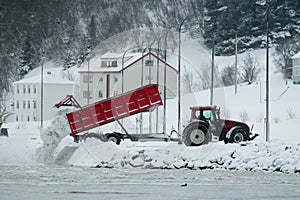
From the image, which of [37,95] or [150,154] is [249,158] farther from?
[37,95]

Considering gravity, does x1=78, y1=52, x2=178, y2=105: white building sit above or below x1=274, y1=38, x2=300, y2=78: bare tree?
below

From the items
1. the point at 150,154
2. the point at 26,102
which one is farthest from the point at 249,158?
the point at 26,102

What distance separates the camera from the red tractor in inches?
1536

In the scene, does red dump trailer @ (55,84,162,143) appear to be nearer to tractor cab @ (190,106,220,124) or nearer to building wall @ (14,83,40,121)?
tractor cab @ (190,106,220,124)

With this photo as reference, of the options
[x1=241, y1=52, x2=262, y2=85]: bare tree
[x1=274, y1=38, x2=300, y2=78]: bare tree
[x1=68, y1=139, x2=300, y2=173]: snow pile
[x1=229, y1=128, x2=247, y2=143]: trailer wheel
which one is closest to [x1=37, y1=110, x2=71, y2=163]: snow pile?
[x1=68, y1=139, x2=300, y2=173]: snow pile

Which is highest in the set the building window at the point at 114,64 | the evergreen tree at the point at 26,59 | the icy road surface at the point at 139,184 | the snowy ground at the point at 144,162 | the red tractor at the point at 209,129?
the evergreen tree at the point at 26,59

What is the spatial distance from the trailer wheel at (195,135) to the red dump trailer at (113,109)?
4248 millimetres

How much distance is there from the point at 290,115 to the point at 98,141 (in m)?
35.7

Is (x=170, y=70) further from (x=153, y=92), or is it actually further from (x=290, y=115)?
(x=153, y=92)

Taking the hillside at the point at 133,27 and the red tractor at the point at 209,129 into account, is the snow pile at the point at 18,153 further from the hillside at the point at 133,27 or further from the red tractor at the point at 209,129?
the hillside at the point at 133,27

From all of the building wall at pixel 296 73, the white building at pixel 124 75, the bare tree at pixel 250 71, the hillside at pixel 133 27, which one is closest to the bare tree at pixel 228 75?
the bare tree at pixel 250 71

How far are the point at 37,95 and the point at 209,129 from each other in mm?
85294

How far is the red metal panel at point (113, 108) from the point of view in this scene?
135 feet

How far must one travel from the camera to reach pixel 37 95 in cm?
12238
